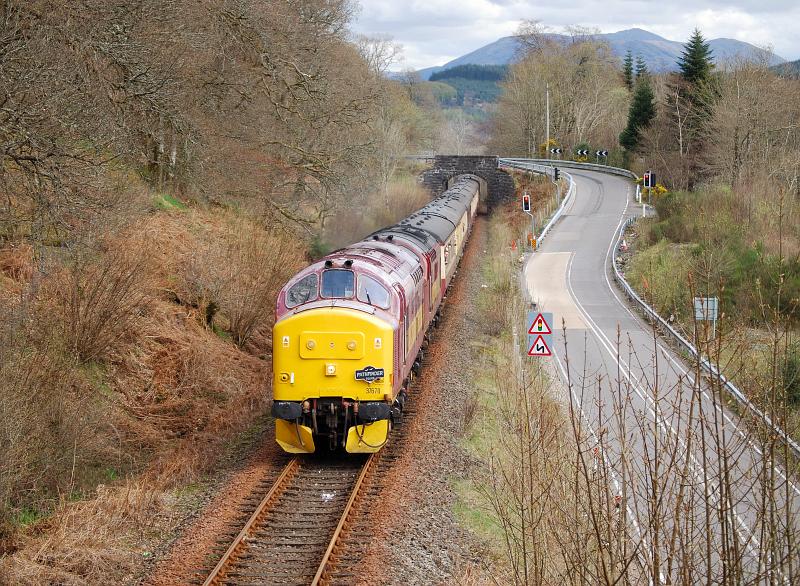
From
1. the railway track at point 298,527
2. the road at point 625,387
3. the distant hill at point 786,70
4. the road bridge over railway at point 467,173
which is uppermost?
the distant hill at point 786,70

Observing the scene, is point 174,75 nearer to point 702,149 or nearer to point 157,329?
point 157,329

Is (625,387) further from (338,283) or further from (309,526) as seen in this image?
(309,526)

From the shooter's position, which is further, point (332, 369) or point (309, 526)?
point (332, 369)

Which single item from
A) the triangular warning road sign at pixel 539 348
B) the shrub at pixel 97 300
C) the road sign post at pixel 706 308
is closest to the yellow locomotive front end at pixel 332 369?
the shrub at pixel 97 300

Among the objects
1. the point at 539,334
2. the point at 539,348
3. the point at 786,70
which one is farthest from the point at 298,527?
the point at 786,70

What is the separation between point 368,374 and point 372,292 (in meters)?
1.54

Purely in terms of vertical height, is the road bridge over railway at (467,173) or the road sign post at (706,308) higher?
the road bridge over railway at (467,173)

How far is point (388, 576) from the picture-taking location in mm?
10352

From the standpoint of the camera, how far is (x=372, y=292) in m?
14.7

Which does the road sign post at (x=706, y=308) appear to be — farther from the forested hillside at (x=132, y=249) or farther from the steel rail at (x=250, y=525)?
the forested hillside at (x=132, y=249)

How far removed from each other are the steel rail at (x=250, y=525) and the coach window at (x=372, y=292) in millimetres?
Answer: 2944

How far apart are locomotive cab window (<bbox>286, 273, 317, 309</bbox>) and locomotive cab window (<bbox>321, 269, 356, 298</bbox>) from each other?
187 mm

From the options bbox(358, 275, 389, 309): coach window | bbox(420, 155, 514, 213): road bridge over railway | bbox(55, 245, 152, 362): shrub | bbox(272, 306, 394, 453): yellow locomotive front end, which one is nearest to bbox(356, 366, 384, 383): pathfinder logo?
bbox(272, 306, 394, 453): yellow locomotive front end

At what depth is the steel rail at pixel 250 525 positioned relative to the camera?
1018 cm
